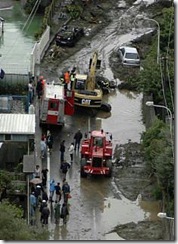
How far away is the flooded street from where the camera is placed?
103 ft

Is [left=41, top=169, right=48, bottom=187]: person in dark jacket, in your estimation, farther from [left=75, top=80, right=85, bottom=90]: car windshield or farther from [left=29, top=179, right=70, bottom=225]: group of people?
[left=75, top=80, right=85, bottom=90]: car windshield

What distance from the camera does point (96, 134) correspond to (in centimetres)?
3619

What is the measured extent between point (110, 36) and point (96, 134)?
2403cm

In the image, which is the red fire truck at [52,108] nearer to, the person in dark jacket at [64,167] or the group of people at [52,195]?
the group of people at [52,195]

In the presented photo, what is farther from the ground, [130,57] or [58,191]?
[130,57]

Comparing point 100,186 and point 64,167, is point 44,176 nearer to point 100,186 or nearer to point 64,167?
point 64,167

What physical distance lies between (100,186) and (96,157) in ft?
4.23

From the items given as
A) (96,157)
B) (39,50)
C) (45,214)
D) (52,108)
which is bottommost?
(45,214)

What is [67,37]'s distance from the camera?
181 ft

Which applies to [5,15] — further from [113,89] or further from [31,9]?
[113,89]

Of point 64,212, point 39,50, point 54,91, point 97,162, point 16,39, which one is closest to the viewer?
point 64,212

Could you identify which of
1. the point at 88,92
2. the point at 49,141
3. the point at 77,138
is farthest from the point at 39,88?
the point at 77,138

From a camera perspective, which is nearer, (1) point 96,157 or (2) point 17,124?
(1) point 96,157

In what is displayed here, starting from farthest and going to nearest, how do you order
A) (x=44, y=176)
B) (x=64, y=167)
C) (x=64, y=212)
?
(x=64, y=167) < (x=44, y=176) < (x=64, y=212)
